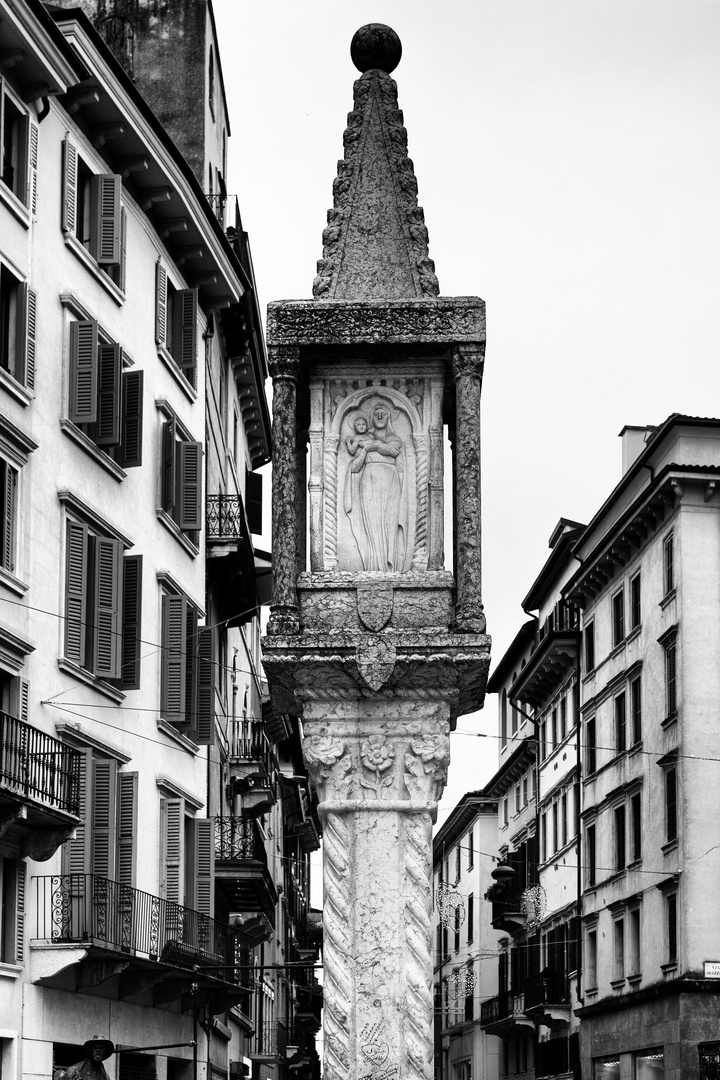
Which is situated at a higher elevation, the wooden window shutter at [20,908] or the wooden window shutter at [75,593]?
the wooden window shutter at [75,593]

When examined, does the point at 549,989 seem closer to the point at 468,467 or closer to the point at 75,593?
the point at 75,593

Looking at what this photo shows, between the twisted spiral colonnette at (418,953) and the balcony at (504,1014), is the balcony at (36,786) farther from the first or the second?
the balcony at (504,1014)

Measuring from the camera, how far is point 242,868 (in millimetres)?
34031

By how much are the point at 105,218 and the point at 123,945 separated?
9612 mm

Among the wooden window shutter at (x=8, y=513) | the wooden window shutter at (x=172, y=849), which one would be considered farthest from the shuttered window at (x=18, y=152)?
the wooden window shutter at (x=172, y=849)

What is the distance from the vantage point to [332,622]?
1076 cm

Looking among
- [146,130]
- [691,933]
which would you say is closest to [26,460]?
[146,130]

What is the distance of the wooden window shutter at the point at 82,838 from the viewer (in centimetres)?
2364

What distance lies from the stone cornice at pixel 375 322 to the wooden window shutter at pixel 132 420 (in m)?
15.0

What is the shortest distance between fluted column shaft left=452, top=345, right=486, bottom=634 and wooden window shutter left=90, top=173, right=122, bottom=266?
15330 millimetres

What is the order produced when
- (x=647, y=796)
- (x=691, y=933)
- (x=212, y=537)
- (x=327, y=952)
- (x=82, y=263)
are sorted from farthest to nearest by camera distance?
(x=647, y=796)
(x=691, y=933)
(x=212, y=537)
(x=82, y=263)
(x=327, y=952)

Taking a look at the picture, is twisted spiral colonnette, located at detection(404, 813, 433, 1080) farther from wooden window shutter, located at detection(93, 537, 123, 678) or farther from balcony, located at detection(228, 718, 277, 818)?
balcony, located at detection(228, 718, 277, 818)

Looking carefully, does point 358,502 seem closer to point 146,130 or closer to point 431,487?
point 431,487

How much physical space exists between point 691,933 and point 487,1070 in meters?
41.2
